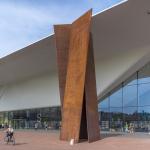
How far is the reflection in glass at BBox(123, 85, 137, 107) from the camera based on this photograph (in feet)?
115

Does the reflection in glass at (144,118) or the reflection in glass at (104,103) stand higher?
the reflection in glass at (104,103)

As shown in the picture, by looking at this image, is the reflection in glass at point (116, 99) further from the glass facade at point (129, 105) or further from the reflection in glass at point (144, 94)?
the reflection in glass at point (144, 94)

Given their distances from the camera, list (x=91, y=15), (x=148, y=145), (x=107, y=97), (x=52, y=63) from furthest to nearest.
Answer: (x=52, y=63)
(x=107, y=97)
(x=91, y=15)
(x=148, y=145)

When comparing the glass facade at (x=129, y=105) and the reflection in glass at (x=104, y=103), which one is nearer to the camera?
the glass facade at (x=129, y=105)

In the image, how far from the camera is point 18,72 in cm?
4641

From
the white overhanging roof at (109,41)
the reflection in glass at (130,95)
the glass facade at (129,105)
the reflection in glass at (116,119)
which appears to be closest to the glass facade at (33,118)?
the white overhanging roof at (109,41)

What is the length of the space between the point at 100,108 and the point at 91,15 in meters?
14.2

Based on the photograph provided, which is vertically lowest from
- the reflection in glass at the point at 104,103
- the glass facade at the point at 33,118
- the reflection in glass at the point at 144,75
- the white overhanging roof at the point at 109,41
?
the glass facade at the point at 33,118

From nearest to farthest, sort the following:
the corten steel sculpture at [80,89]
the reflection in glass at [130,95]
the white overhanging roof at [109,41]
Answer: the corten steel sculpture at [80,89], the white overhanging roof at [109,41], the reflection in glass at [130,95]

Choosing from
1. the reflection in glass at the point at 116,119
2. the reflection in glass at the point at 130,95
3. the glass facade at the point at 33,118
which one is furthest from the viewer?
the glass facade at the point at 33,118

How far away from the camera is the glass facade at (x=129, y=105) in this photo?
33.8m

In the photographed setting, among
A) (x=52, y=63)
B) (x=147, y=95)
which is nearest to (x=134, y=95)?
(x=147, y=95)

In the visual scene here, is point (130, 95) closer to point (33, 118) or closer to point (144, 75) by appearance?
point (144, 75)

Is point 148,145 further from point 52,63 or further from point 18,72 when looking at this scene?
point 18,72
